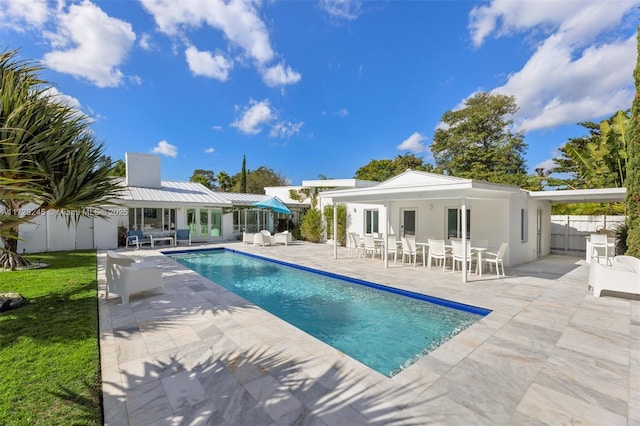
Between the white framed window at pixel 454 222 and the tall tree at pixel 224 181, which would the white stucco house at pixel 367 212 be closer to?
the white framed window at pixel 454 222

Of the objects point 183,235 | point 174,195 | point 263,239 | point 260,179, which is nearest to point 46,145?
point 263,239

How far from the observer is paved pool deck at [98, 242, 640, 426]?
287 cm

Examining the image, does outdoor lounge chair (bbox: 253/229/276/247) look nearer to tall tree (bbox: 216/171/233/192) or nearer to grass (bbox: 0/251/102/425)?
grass (bbox: 0/251/102/425)

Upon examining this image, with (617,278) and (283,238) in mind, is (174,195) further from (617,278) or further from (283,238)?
(617,278)

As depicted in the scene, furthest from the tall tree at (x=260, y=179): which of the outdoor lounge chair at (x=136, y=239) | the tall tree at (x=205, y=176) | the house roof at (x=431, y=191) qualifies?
the house roof at (x=431, y=191)

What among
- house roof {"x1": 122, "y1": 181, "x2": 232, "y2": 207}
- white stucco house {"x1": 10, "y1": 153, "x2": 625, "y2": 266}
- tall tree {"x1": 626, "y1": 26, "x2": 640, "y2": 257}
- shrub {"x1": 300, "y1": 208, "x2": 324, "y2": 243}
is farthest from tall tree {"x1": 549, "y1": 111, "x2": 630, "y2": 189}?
house roof {"x1": 122, "y1": 181, "x2": 232, "y2": 207}

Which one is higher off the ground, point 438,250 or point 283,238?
point 438,250

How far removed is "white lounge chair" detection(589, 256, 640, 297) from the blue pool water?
3425 millimetres

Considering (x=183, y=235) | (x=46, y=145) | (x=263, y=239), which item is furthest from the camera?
(x=183, y=235)

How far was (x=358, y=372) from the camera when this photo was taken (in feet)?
12.0

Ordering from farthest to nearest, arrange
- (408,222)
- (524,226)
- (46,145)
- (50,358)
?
(408,222) → (524,226) → (46,145) → (50,358)

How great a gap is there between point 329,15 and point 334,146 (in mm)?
22316

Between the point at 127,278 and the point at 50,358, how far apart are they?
9.68ft

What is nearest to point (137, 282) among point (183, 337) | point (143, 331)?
point (143, 331)
